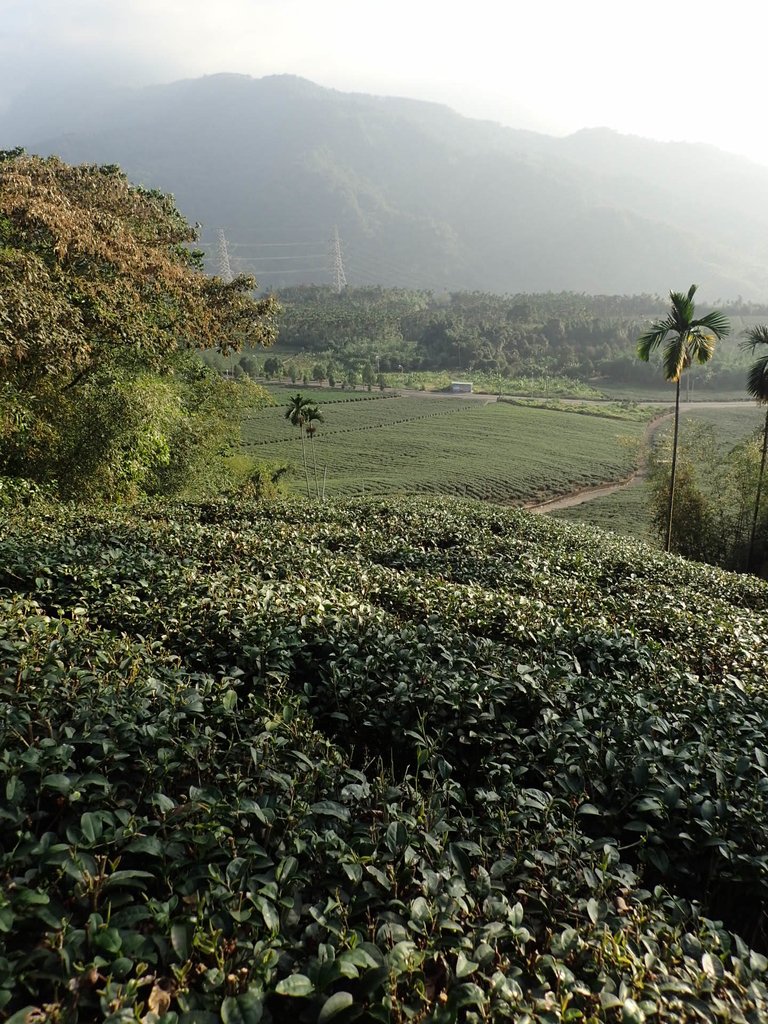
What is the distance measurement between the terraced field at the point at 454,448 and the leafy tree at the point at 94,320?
1100 inches

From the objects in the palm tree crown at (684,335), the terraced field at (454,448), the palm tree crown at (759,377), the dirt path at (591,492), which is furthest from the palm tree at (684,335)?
the terraced field at (454,448)

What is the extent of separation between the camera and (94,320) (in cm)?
1388

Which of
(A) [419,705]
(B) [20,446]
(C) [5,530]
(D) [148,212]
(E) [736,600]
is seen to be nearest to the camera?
(A) [419,705]

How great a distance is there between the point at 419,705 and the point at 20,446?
1331 cm

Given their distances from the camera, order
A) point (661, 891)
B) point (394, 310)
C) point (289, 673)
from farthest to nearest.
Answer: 1. point (394, 310)
2. point (289, 673)
3. point (661, 891)

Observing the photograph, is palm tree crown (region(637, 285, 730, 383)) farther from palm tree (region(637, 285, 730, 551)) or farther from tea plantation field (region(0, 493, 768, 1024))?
tea plantation field (region(0, 493, 768, 1024))

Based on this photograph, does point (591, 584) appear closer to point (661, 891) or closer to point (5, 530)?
point (661, 891)

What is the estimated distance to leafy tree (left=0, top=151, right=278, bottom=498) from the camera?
1213cm

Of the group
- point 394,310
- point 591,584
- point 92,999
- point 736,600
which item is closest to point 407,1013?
point 92,999

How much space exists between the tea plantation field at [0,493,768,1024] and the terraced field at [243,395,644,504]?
133 ft

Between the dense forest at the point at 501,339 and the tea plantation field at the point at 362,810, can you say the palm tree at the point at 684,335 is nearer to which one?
the tea plantation field at the point at 362,810

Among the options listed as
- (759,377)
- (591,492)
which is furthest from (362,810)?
(591,492)

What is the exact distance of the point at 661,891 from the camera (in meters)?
3.14

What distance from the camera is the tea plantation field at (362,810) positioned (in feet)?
7.79
